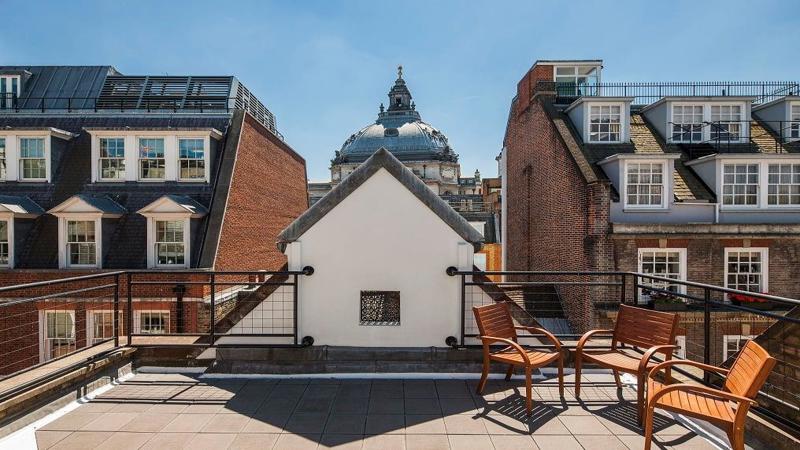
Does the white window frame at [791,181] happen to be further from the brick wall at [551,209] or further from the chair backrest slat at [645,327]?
the chair backrest slat at [645,327]

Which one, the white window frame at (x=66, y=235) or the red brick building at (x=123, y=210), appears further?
the white window frame at (x=66, y=235)

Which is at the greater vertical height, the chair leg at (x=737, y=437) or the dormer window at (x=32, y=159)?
the dormer window at (x=32, y=159)

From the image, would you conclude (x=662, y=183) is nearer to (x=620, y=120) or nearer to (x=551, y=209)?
(x=620, y=120)

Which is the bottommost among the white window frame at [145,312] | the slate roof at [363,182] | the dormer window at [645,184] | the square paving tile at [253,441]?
the white window frame at [145,312]

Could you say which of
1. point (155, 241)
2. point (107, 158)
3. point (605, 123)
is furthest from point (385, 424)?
point (107, 158)

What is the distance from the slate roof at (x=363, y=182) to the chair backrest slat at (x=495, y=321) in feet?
3.16

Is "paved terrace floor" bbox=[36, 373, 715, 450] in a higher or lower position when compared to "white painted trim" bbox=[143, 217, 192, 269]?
lower

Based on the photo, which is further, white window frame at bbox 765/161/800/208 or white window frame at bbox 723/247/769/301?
white window frame at bbox 765/161/800/208

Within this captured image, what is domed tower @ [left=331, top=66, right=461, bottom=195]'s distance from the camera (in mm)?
82250

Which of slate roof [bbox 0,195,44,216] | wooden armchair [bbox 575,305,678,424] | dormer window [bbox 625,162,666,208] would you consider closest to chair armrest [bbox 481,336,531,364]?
wooden armchair [bbox 575,305,678,424]

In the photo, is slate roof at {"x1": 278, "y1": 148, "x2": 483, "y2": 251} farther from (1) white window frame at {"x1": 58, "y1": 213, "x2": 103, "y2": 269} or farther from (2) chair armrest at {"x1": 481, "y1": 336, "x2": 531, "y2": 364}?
(1) white window frame at {"x1": 58, "y1": 213, "x2": 103, "y2": 269}

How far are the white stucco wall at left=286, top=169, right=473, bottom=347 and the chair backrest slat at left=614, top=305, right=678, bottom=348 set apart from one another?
Answer: 1.99 m

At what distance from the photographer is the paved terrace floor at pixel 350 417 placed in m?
3.99

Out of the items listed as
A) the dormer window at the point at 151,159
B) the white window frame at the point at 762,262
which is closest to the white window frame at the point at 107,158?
the dormer window at the point at 151,159
